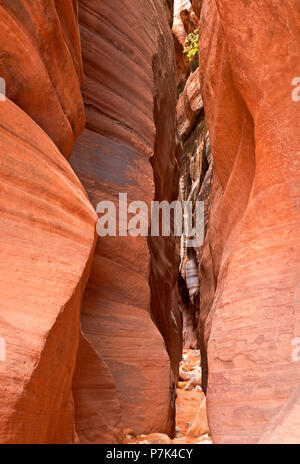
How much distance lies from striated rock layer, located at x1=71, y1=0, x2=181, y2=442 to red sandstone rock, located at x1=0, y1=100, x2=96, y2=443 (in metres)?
1.58

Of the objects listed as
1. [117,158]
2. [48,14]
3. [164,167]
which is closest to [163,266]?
[164,167]

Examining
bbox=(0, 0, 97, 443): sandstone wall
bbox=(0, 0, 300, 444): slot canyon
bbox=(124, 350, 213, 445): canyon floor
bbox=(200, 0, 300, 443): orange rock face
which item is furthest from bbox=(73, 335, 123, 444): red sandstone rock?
bbox=(200, 0, 300, 443): orange rock face

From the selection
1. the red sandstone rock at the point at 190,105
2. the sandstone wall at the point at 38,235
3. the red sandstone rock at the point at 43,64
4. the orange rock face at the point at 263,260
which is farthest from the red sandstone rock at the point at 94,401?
the red sandstone rock at the point at 190,105

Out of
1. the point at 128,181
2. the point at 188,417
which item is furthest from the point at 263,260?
the point at 188,417

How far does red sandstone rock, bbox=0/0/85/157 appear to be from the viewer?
3725 millimetres

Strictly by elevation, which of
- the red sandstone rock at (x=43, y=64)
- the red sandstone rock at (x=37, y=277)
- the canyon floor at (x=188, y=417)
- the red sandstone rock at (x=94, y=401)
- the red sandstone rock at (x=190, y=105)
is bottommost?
the canyon floor at (x=188, y=417)

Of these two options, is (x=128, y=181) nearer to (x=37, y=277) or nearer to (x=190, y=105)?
(x=37, y=277)

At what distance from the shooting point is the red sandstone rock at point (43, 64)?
3725 millimetres

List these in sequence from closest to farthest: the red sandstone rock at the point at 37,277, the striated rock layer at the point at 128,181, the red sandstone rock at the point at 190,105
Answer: the red sandstone rock at the point at 37,277 < the striated rock layer at the point at 128,181 < the red sandstone rock at the point at 190,105

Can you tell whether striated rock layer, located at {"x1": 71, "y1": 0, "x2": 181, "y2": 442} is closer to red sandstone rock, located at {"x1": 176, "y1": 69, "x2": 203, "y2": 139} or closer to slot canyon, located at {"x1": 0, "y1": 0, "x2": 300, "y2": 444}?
slot canyon, located at {"x1": 0, "y1": 0, "x2": 300, "y2": 444}

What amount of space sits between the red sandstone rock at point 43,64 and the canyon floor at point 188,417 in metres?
3.10

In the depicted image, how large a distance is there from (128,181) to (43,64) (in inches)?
107

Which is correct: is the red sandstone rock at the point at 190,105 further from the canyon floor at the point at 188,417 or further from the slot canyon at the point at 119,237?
the slot canyon at the point at 119,237
